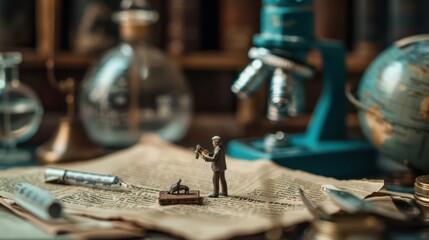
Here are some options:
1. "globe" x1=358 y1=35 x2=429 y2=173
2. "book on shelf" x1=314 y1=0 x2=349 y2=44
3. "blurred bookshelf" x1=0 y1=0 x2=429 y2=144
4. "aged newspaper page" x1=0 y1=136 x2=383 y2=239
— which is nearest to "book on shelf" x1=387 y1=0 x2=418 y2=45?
"blurred bookshelf" x1=0 y1=0 x2=429 y2=144

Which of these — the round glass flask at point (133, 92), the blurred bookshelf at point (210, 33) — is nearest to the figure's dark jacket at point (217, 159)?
the round glass flask at point (133, 92)

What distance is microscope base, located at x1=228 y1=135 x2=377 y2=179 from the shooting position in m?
1.21

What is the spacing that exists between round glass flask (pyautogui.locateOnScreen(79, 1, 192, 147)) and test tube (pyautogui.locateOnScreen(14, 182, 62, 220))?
599mm

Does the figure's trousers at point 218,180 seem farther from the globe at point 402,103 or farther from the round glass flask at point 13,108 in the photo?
the round glass flask at point 13,108

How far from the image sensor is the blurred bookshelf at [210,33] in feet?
5.38

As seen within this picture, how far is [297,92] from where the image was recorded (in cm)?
125

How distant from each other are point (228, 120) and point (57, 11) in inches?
20.3

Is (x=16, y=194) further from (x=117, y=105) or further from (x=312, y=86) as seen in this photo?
(x=312, y=86)

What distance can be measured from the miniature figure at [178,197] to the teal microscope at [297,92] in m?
0.27

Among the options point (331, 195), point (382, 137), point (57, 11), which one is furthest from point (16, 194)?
point (57, 11)

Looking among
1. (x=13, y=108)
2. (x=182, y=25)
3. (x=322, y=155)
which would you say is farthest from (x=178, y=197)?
(x=182, y=25)

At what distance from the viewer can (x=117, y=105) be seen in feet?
4.87

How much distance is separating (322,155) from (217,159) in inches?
13.3

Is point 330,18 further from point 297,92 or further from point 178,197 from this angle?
point 178,197
